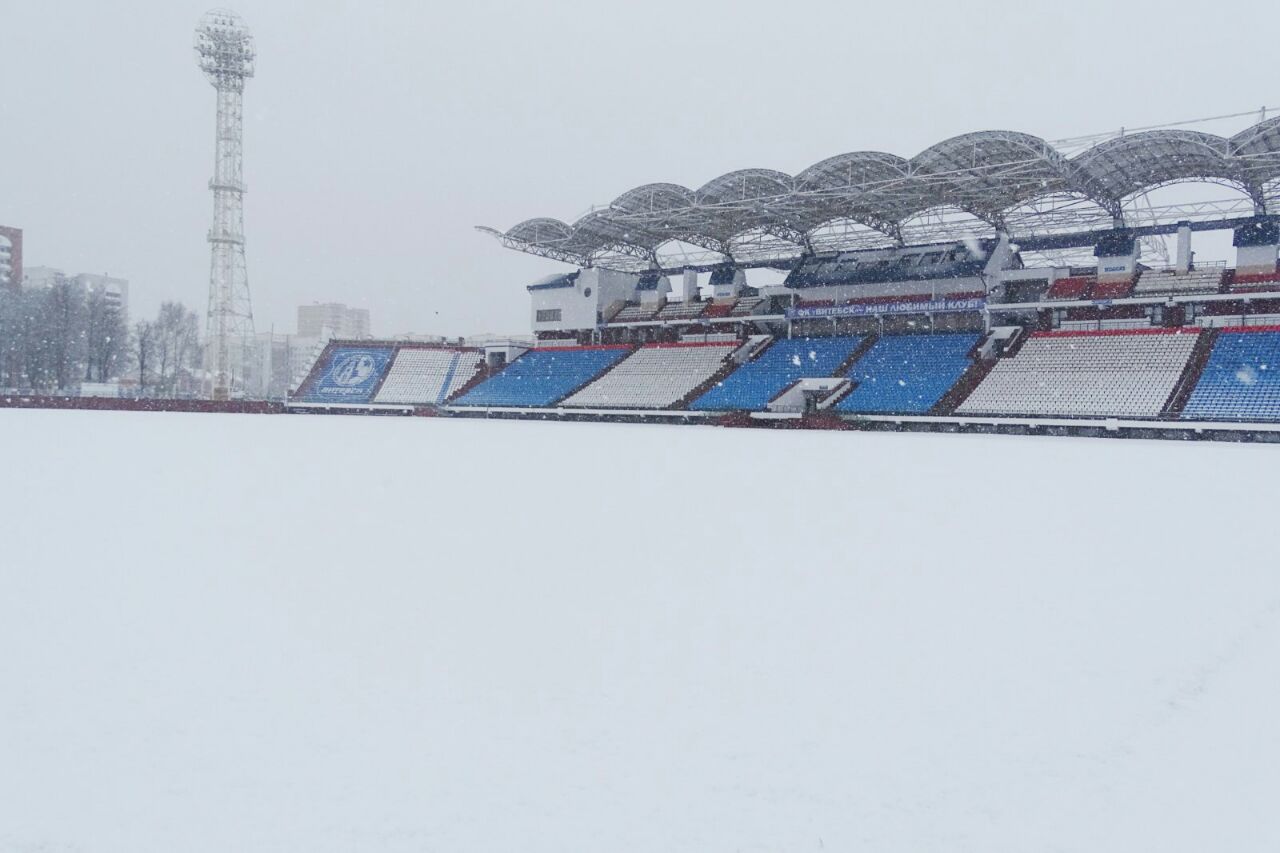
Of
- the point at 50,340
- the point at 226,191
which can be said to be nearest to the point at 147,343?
the point at 50,340

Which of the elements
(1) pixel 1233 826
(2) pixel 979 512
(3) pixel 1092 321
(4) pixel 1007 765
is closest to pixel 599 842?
(4) pixel 1007 765

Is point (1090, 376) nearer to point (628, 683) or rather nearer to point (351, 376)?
point (628, 683)

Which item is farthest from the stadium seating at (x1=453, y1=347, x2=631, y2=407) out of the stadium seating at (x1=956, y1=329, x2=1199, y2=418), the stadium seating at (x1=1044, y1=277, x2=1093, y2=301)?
the stadium seating at (x1=1044, y1=277, x2=1093, y2=301)

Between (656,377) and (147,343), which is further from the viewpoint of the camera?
(147,343)

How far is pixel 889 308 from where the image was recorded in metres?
44.2

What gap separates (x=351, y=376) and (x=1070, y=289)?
1689 inches

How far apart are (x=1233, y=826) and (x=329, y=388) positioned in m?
58.3

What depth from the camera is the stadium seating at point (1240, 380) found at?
31.0 m

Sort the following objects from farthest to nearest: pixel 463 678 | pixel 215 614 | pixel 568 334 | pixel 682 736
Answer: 1. pixel 568 334
2. pixel 215 614
3. pixel 463 678
4. pixel 682 736

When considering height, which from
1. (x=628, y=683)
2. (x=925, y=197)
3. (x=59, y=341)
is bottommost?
(x=628, y=683)

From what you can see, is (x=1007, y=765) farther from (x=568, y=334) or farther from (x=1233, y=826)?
(x=568, y=334)

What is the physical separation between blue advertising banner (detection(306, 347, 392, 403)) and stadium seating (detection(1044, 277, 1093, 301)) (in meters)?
40.0

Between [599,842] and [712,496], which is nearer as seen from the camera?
[599,842]

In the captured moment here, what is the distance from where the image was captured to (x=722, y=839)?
2744mm
